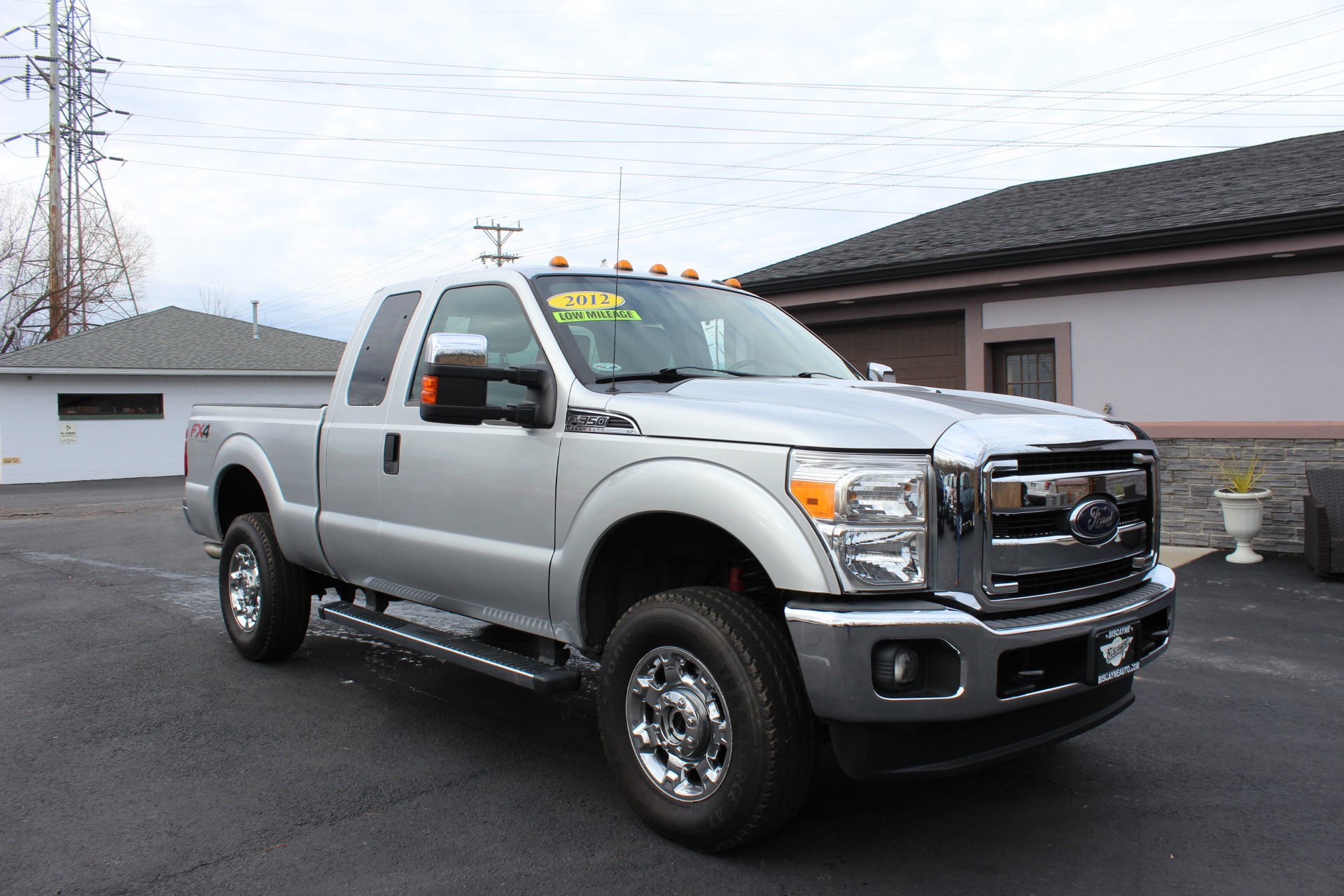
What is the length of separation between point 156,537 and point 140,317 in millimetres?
22465

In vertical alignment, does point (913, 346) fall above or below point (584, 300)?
above

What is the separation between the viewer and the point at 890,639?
2.92 meters

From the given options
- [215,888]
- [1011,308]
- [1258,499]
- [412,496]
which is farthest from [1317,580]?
[215,888]

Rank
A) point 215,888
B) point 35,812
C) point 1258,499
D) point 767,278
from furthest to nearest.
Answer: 1. point 767,278
2. point 1258,499
3. point 35,812
4. point 215,888

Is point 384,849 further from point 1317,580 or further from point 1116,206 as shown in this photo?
point 1116,206

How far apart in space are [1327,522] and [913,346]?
6.01 m

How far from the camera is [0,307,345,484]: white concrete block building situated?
1033 inches

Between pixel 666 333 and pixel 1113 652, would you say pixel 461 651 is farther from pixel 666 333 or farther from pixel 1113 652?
pixel 1113 652

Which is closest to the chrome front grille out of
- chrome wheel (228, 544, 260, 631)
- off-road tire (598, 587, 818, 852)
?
off-road tire (598, 587, 818, 852)

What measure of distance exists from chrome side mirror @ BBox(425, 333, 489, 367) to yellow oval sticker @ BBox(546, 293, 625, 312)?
62 cm

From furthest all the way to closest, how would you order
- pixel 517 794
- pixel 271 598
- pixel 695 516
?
pixel 271 598 < pixel 517 794 < pixel 695 516

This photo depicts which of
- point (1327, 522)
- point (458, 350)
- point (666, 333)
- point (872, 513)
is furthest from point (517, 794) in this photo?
point (1327, 522)

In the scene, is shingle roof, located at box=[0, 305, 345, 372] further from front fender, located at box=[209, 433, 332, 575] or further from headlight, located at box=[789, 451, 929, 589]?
headlight, located at box=[789, 451, 929, 589]

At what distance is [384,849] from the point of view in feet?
11.2
